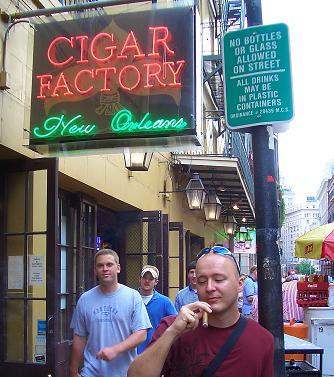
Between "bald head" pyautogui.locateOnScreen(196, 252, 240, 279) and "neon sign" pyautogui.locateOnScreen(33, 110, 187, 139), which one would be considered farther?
"neon sign" pyautogui.locateOnScreen(33, 110, 187, 139)

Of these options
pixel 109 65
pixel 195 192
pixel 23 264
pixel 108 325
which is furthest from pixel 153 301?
pixel 195 192

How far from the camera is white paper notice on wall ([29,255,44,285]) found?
5.93 meters

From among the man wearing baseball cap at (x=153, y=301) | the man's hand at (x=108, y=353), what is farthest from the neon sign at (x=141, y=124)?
the man wearing baseball cap at (x=153, y=301)

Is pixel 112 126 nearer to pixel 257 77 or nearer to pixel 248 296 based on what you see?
pixel 257 77

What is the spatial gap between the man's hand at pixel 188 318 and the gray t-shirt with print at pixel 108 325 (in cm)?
243

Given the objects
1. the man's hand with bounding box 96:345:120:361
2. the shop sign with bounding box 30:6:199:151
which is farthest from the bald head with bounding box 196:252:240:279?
the shop sign with bounding box 30:6:199:151

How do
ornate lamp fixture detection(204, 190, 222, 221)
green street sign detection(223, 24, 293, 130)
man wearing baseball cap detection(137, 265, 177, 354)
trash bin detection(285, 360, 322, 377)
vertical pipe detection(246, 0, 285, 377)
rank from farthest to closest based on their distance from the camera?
ornate lamp fixture detection(204, 190, 222, 221) < man wearing baseball cap detection(137, 265, 177, 354) < trash bin detection(285, 360, 322, 377) < green street sign detection(223, 24, 293, 130) < vertical pipe detection(246, 0, 285, 377)

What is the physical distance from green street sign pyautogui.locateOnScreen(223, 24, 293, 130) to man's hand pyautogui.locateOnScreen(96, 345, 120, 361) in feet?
6.30

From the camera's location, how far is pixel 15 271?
605 centimetres

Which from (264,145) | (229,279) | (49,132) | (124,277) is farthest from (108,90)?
(124,277)

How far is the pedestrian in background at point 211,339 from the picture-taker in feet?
7.57

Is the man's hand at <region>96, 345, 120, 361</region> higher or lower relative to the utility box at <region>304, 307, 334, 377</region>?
higher

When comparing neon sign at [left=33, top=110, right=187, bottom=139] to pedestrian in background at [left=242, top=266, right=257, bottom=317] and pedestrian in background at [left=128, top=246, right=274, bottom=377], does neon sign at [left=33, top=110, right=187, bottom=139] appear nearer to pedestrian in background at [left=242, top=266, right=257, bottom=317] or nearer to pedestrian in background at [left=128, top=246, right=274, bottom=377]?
pedestrian in background at [left=128, top=246, right=274, bottom=377]

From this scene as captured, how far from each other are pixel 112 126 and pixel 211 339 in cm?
306
